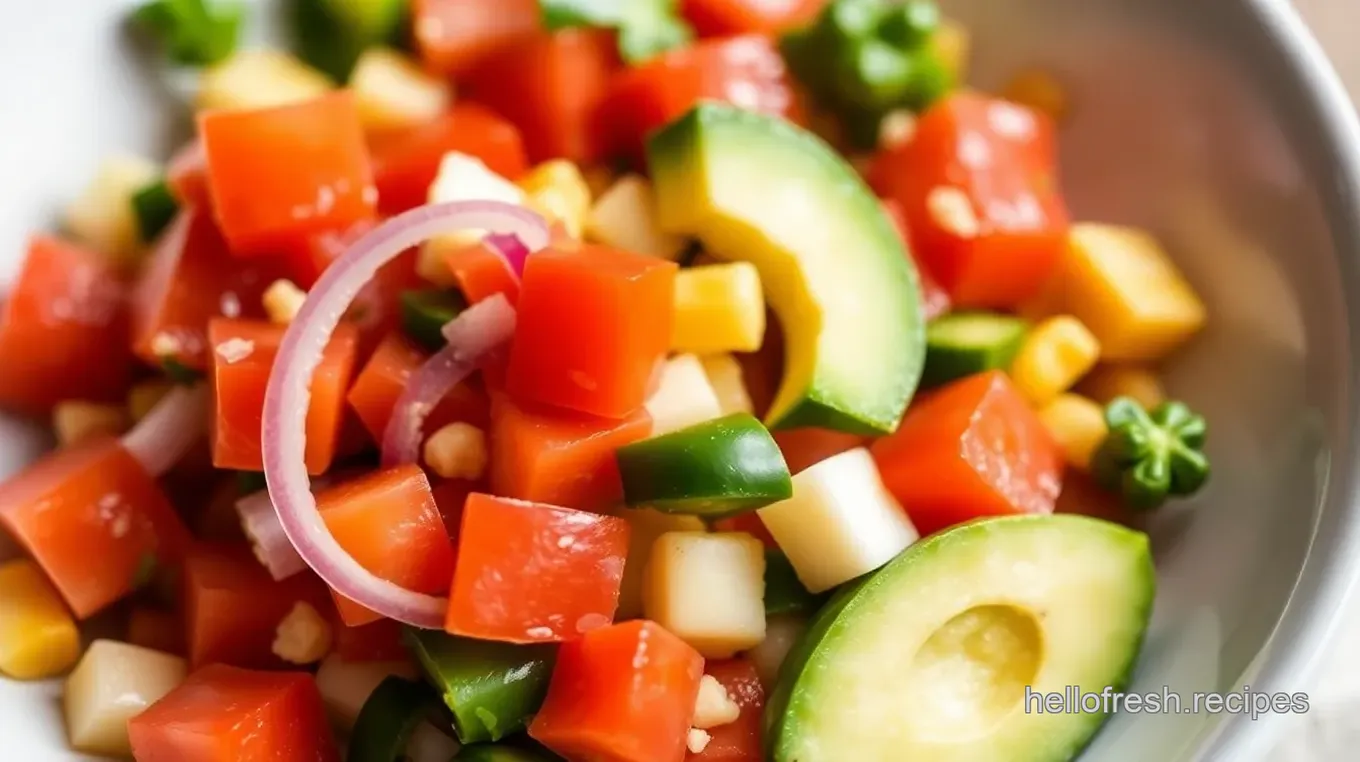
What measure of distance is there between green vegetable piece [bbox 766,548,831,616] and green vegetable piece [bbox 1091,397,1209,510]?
465 millimetres

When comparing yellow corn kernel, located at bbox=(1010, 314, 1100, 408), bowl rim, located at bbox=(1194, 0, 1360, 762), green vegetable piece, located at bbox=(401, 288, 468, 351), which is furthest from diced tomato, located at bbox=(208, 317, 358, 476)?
bowl rim, located at bbox=(1194, 0, 1360, 762)

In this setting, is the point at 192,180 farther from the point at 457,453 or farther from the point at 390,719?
the point at 390,719

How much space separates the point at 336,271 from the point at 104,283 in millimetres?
534

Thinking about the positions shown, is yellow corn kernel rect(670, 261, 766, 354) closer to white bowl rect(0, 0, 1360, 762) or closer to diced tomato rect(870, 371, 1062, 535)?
diced tomato rect(870, 371, 1062, 535)

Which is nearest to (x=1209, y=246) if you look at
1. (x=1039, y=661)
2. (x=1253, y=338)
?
(x=1253, y=338)

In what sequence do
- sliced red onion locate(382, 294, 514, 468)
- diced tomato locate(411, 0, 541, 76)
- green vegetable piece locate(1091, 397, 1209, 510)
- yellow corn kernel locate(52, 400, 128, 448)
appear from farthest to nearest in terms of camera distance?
1. diced tomato locate(411, 0, 541, 76)
2. yellow corn kernel locate(52, 400, 128, 448)
3. green vegetable piece locate(1091, 397, 1209, 510)
4. sliced red onion locate(382, 294, 514, 468)

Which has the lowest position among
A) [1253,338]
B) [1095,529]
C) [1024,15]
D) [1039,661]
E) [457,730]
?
[457,730]

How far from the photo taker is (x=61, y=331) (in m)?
1.82

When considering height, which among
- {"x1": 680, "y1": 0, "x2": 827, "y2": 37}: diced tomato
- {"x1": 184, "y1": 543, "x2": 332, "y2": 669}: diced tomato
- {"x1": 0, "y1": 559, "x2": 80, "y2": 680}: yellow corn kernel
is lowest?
{"x1": 0, "y1": 559, "x2": 80, "y2": 680}: yellow corn kernel

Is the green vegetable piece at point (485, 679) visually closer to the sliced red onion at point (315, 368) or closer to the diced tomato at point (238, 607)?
the sliced red onion at point (315, 368)

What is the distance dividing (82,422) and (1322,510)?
1672mm

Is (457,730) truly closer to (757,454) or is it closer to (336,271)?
(757,454)

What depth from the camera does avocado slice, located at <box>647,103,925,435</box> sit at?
5.30 ft

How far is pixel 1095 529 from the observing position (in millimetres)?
1530
